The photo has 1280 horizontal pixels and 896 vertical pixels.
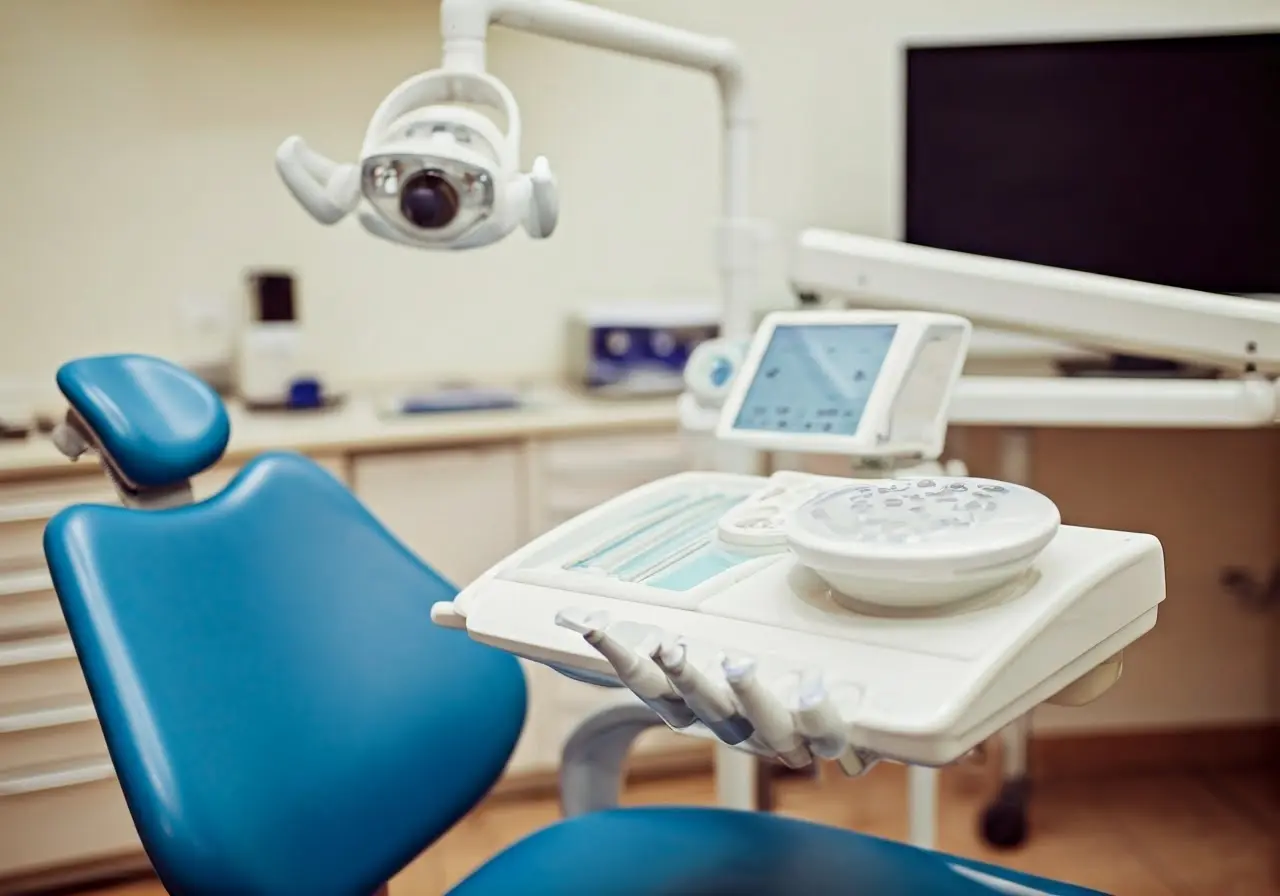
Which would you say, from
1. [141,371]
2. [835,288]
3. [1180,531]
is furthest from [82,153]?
[1180,531]

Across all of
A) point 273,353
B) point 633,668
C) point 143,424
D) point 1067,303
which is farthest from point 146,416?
point 273,353

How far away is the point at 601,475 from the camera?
223 cm

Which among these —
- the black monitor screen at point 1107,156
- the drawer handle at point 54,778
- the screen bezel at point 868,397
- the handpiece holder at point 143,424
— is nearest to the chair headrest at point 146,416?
the handpiece holder at point 143,424

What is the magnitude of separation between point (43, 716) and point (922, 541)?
1.73 meters

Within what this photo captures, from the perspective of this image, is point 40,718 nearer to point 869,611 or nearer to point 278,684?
point 278,684

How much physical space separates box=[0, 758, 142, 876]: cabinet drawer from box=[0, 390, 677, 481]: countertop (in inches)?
19.9

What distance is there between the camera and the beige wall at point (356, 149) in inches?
92.4

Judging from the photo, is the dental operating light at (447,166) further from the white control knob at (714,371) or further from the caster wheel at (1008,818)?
the caster wheel at (1008,818)

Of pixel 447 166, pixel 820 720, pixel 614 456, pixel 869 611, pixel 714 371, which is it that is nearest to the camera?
pixel 820 720

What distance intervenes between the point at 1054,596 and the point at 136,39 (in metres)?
2.27

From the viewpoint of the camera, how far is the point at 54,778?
1942 millimetres

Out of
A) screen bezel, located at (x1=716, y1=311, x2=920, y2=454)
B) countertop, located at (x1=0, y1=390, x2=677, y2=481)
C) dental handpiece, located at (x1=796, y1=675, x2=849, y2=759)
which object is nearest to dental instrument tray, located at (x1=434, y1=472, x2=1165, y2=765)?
dental handpiece, located at (x1=796, y1=675, x2=849, y2=759)

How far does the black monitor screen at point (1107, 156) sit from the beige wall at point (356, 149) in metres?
0.10

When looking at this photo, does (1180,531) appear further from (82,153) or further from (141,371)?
(82,153)
